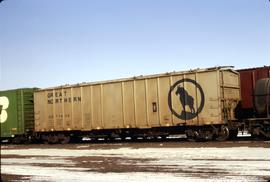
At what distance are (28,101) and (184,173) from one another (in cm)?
1908

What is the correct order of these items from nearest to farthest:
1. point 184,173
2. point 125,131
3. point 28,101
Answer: point 184,173 → point 125,131 → point 28,101

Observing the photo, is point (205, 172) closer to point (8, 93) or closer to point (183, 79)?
point (183, 79)

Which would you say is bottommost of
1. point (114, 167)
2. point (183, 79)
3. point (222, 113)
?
point (114, 167)

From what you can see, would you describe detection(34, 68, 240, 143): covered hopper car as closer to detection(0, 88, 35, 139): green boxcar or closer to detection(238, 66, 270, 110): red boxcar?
detection(238, 66, 270, 110): red boxcar

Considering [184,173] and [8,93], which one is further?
[8,93]

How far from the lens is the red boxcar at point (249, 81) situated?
67.5 ft

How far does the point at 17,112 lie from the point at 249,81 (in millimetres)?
15067

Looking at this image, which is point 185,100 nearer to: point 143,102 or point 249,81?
point 143,102

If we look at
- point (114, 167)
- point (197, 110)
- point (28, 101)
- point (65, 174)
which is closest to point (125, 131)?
point (197, 110)

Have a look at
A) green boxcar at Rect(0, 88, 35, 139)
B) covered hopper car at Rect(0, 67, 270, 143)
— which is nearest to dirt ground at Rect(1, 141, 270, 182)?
covered hopper car at Rect(0, 67, 270, 143)

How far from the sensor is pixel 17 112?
27.0 meters

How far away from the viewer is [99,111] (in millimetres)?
23750

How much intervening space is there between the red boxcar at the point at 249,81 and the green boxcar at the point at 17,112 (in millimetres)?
13850

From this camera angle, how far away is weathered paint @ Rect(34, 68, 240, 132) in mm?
20250
